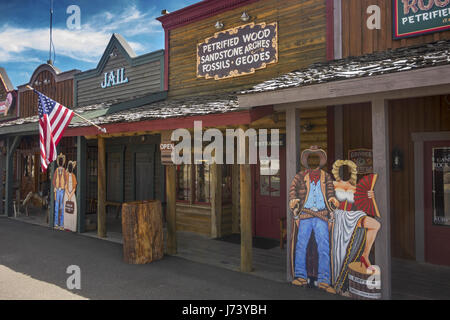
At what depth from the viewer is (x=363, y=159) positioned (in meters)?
6.72

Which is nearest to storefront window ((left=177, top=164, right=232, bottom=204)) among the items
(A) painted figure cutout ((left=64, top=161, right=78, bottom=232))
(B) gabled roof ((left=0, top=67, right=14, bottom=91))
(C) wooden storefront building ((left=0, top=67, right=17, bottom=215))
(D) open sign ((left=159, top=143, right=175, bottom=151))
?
(D) open sign ((left=159, top=143, right=175, bottom=151))

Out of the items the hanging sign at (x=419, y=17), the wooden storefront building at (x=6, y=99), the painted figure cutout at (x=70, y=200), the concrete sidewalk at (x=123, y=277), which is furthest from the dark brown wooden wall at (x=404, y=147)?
the wooden storefront building at (x=6, y=99)

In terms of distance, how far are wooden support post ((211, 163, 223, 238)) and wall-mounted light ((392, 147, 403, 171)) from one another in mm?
4179

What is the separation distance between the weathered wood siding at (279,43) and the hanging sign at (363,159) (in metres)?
2.12

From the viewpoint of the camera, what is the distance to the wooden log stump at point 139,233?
6484 millimetres

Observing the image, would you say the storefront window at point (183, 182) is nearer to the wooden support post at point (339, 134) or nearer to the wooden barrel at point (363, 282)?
the wooden support post at point (339, 134)

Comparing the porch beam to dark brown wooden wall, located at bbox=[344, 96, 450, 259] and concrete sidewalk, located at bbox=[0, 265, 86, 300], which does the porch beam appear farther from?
concrete sidewalk, located at bbox=[0, 265, 86, 300]

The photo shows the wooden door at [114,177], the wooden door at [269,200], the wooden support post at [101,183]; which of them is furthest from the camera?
the wooden door at [114,177]

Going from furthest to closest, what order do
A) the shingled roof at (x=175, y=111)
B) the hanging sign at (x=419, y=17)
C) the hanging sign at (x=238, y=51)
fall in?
1. the hanging sign at (x=238, y=51)
2. the shingled roof at (x=175, y=111)
3. the hanging sign at (x=419, y=17)

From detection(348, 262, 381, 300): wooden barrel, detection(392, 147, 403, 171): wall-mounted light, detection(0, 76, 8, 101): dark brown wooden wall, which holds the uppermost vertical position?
detection(0, 76, 8, 101): dark brown wooden wall

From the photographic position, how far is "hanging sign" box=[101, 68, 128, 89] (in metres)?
12.0
